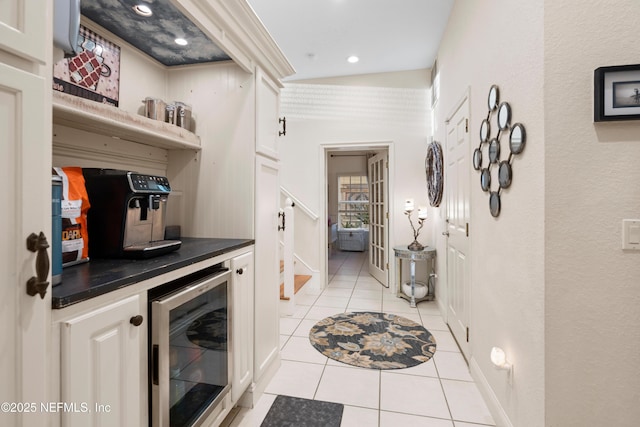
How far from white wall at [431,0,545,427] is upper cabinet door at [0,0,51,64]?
166 centimetres

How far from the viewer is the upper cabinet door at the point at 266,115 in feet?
6.23

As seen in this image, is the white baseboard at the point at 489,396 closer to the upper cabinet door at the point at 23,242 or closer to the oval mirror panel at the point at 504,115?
the oval mirror panel at the point at 504,115

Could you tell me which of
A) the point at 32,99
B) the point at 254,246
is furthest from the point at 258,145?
the point at 32,99

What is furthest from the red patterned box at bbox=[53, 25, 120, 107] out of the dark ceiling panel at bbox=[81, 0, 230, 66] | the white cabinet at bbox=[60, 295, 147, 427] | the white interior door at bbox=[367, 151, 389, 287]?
the white interior door at bbox=[367, 151, 389, 287]

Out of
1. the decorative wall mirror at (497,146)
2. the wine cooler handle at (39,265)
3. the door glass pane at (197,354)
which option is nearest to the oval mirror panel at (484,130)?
the decorative wall mirror at (497,146)

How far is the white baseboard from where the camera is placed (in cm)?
162

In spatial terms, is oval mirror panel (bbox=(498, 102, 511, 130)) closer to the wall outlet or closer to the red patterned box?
the wall outlet

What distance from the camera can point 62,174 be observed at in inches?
42.9

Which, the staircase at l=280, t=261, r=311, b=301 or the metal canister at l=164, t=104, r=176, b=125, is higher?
the metal canister at l=164, t=104, r=176, b=125

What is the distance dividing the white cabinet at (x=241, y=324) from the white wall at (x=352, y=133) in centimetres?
257

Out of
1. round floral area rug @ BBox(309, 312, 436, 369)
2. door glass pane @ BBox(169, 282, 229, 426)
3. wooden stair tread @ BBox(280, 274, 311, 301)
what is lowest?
round floral area rug @ BBox(309, 312, 436, 369)

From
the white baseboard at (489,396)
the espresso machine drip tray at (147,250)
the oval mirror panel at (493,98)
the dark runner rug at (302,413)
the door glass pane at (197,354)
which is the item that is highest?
the oval mirror panel at (493,98)

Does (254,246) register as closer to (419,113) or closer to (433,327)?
(433,327)

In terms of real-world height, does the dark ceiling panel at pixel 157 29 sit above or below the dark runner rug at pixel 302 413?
above
